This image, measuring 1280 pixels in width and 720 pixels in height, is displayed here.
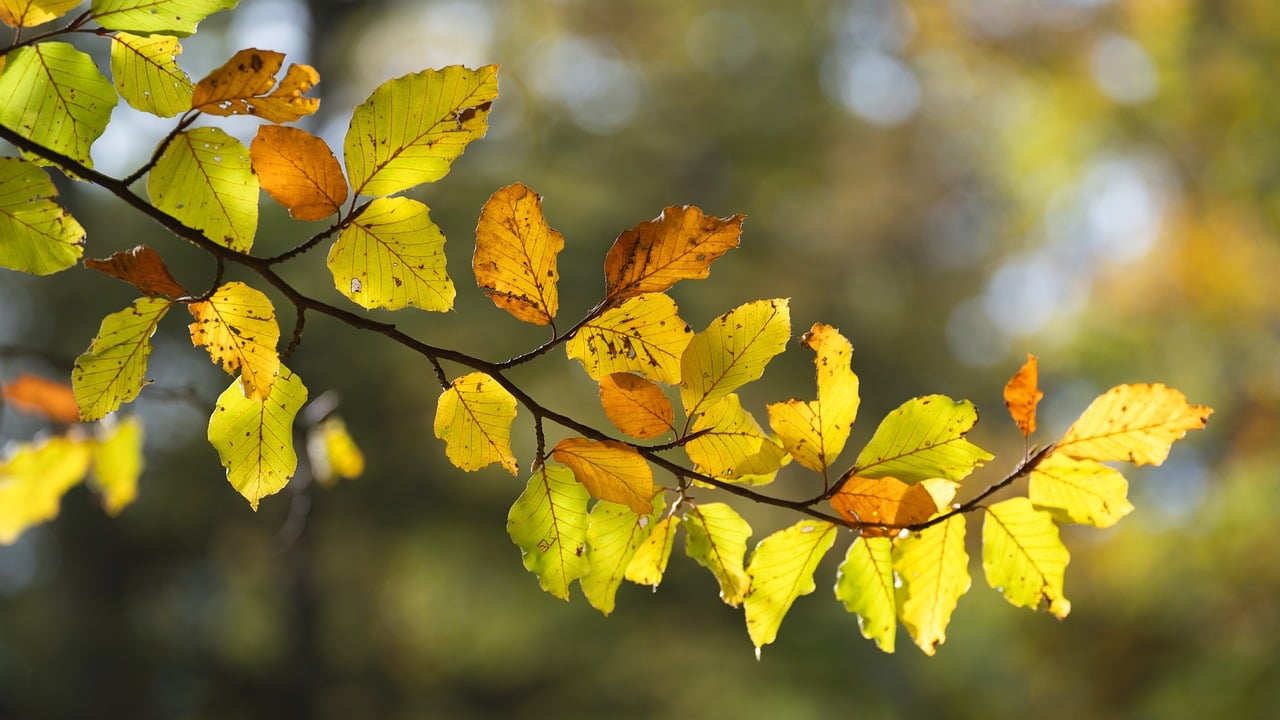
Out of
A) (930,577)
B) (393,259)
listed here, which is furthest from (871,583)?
(393,259)

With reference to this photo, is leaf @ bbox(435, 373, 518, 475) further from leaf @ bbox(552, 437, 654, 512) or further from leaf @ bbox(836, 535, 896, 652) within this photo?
leaf @ bbox(836, 535, 896, 652)

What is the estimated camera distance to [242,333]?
1.24 ft

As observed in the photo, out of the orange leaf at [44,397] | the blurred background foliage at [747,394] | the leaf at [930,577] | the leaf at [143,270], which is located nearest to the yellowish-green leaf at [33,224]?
the leaf at [143,270]

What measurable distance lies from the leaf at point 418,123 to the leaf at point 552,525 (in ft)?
0.49

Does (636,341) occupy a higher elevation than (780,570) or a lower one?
higher

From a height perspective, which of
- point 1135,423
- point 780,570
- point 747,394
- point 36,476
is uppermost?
point 1135,423

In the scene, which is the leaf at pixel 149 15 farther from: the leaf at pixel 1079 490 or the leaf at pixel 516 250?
the leaf at pixel 1079 490

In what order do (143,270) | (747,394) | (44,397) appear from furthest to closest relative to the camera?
(747,394) → (44,397) → (143,270)

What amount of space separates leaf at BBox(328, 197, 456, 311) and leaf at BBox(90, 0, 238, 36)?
10cm

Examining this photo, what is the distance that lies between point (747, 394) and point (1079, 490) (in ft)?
A: 13.6

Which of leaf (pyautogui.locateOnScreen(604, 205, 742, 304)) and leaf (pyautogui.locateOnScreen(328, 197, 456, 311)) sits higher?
leaf (pyautogui.locateOnScreen(604, 205, 742, 304))

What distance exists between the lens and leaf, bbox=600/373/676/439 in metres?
0.39

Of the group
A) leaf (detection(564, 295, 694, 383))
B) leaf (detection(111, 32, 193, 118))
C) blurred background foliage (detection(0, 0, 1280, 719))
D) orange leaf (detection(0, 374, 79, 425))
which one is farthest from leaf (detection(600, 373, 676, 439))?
blurred background foliage (detection(0, 0, 1280, 719))

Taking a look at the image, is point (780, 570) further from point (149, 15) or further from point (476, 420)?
point (149, 15)
